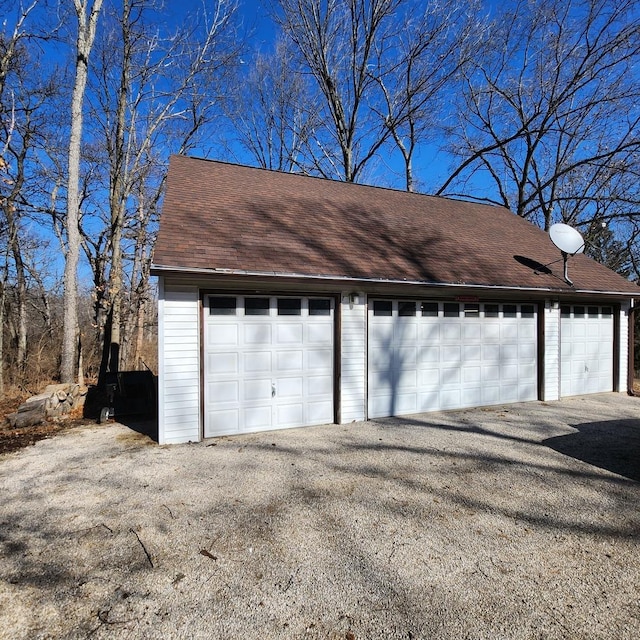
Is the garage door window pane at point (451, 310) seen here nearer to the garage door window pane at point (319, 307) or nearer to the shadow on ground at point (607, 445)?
the garage door window pane at point (319, 307)

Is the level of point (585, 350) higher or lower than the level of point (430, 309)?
lower

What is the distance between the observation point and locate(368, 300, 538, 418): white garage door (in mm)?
7051

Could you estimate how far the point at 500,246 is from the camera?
952 centimetres

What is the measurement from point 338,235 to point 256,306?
2.51 meters

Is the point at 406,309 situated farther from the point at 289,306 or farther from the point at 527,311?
the point at 527,311

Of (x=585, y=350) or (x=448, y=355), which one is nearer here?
(x=448, y=355)

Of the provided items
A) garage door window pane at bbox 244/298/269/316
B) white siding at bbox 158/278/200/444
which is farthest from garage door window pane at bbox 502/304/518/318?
white siding at bbox 158/278/200/444

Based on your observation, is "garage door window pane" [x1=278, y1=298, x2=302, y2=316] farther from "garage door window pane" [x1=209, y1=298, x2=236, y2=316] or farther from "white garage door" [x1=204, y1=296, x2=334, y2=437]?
"garage door window pane" [x1=209, y1=298, x2=236, y2=316]

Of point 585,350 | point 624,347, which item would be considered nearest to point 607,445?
point 585,350

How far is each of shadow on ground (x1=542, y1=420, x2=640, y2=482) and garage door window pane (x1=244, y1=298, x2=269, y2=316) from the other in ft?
15.4

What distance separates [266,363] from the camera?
619cm

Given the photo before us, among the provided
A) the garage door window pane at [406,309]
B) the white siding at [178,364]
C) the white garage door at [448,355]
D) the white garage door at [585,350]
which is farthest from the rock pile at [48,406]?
the white garage door at [585,350]

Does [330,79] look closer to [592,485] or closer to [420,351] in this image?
[420,351]

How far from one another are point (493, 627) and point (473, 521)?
127 centimetres
